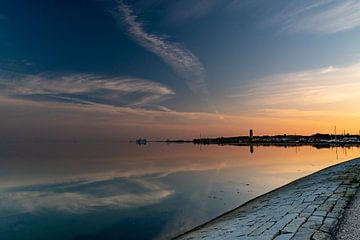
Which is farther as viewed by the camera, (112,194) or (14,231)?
(112,194)

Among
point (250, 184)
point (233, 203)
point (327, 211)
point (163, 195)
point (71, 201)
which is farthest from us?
point (250, 184)

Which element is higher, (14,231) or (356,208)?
(356,208)

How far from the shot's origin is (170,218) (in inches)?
810

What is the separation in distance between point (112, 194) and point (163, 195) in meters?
4.88

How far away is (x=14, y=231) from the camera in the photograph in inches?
717

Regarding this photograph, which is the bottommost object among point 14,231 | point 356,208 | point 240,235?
point 14,231

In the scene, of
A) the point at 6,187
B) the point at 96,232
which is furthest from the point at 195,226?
the point at 6,187

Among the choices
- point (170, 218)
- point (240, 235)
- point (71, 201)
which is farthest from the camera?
point (71, 201)

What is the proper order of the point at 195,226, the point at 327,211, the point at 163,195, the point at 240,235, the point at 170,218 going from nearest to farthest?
the point at 240,235 → the point at 327,211 → the point at 195,226 → the point at 170,218 → the point at 163,195

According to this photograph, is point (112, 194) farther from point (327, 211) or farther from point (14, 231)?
point (327, 211)

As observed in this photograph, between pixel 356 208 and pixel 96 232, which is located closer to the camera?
pixel 356 208

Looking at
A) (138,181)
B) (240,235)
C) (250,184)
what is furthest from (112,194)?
(240,235)

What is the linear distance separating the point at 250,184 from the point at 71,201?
60.7ft

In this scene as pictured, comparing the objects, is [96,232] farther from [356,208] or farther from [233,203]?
[356,208]
